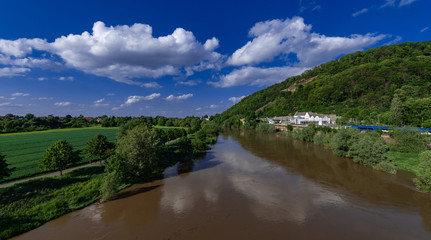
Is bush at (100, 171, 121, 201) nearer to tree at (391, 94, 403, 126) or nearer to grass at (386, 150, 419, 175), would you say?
grass at (386, 150, 419, 175)

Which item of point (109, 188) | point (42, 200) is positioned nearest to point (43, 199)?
point (42, 200)

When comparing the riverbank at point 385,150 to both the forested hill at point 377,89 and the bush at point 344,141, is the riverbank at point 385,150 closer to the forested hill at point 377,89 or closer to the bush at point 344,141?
the bush at point 344,141

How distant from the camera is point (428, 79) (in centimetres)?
7625

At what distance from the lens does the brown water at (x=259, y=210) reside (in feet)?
42.9

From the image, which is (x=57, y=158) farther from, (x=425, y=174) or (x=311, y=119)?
(x=311, y=119)

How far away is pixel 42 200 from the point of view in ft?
52.9

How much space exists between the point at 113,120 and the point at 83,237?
118m

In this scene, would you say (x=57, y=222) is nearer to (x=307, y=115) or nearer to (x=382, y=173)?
(x=382, y=173)

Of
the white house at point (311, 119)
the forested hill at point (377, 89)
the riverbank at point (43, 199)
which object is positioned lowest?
the riverbank at point (43, 199)

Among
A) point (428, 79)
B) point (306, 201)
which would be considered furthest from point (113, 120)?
point (428, 79)

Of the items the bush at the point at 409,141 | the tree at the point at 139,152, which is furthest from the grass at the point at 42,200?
the bush at the point at 409,141

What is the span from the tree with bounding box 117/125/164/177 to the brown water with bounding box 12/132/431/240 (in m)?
2.36

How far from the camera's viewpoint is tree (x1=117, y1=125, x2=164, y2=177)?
22047 millimetres

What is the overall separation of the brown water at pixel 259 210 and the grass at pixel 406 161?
298 centimetres
